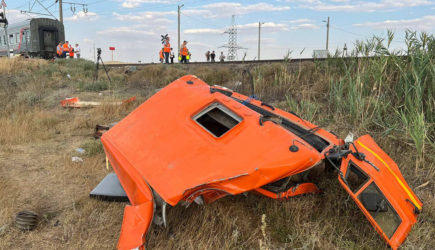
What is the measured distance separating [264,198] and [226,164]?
0.92 m

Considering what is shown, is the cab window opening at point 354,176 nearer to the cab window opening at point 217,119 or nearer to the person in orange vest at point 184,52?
the cab window opening at point 217,119

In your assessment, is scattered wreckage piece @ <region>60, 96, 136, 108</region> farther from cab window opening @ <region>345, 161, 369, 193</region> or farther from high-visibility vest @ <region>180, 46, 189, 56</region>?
high-visibility vest @ <region>180, 46, 189, 56</region>

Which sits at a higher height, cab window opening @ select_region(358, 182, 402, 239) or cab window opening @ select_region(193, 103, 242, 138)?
cab window opening @ select_region(193, 103, 242, 138)

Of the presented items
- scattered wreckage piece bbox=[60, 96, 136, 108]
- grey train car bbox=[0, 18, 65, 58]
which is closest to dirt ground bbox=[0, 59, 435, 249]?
scattered wreckage piece bbox=[60, 96, 136, 108]

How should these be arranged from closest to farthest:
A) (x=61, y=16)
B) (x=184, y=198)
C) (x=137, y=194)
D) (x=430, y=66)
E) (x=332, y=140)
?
(x=184, y=198) < (x=137, y=194) < (x=332, y=140) < (x=430, y=66) < (x=61, y=16)

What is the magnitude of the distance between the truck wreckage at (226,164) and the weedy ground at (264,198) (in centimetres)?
28

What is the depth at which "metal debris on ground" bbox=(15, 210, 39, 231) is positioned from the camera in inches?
114

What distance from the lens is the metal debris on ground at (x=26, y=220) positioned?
2.90 meters

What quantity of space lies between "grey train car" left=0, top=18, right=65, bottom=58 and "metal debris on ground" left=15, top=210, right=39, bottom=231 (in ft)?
79.7

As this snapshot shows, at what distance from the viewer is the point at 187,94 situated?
3279 millimetres

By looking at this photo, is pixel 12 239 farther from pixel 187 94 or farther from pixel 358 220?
pixel 358 220

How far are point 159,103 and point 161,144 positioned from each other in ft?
2.38

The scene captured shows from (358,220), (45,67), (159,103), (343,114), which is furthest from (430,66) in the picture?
(45,67)

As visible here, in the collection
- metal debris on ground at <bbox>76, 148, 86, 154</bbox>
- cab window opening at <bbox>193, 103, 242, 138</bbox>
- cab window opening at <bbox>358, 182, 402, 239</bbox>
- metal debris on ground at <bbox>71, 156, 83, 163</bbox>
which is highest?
cab window opening at <bbox>193, 103, 242, 138</bbox>
